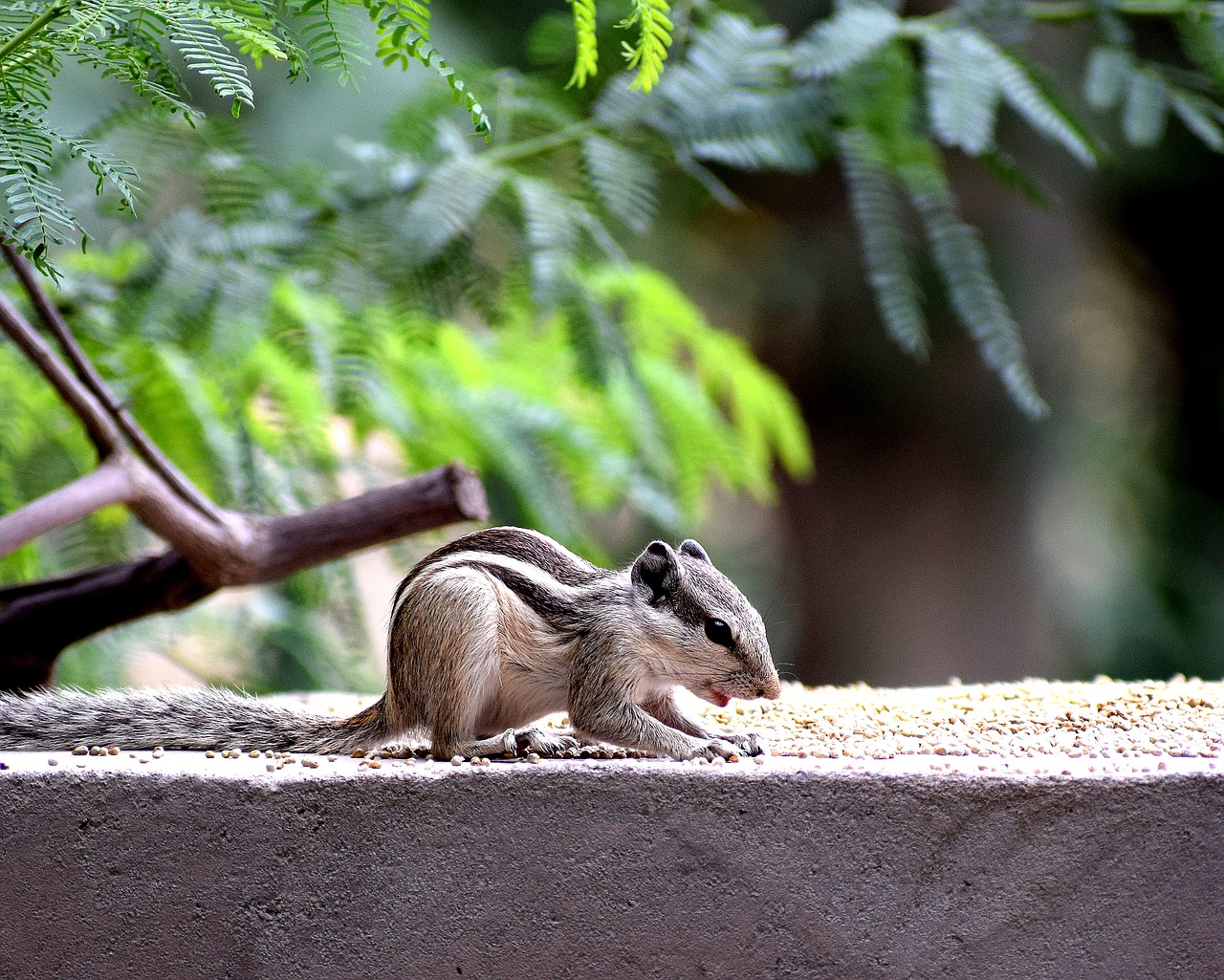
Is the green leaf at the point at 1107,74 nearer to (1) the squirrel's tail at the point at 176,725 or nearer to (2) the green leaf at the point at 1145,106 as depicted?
(2) the green leaf at the point at 1145,106

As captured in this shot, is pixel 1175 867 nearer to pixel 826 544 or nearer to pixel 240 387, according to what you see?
pixel 240 387

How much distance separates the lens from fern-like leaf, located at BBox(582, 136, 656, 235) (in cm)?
330

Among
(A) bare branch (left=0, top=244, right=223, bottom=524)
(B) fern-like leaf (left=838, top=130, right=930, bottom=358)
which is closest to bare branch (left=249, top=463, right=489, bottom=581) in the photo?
(A) bare branch (left=0, top=244, right=223, bottom=524)

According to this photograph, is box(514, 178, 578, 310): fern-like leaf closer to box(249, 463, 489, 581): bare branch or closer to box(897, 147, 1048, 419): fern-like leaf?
box(249, 463, 489, 581): bare branch

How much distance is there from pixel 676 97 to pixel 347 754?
2.10 m

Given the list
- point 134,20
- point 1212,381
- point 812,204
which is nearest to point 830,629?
point 812,204

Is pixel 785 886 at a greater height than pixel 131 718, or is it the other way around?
pixel 131 718

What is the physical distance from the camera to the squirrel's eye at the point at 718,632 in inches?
93.4

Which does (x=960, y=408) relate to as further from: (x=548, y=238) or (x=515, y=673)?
(x=515, y=673)

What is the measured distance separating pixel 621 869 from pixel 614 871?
0.01 meters

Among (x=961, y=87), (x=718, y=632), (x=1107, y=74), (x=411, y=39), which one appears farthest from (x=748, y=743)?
(x=1107, y=74)

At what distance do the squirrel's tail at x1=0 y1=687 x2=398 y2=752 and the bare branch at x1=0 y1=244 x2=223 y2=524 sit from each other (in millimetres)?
615

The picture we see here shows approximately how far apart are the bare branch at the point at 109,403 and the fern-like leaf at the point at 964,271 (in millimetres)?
1997

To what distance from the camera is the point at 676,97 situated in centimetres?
352
